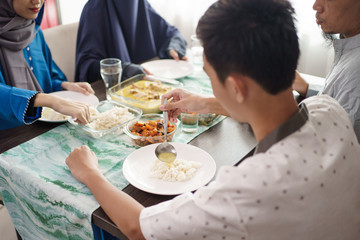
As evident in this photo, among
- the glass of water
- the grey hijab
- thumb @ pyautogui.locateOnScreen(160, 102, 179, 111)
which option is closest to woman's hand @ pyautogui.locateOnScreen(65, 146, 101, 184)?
thumb @ pyautogui.locateOnScreen(160, 102, 179, 111)

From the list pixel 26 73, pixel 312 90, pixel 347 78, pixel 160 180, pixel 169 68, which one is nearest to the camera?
pixel 160 180

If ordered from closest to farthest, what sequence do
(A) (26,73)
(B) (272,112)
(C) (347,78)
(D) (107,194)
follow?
(B) (272,112) → (D) (107,194) → (C) (347,78) → (A) (26,73)

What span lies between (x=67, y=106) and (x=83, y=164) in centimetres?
37

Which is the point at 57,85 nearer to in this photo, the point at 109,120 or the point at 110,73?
the point at 110,73

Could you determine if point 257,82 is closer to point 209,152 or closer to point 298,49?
point 298,49

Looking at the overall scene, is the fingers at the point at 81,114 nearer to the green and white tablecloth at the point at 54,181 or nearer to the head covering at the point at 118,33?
the green and white tablecloth at the point at 54,181

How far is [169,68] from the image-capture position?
2254mm

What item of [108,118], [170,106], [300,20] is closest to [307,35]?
[300,20]

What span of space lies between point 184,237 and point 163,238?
0.07 metres

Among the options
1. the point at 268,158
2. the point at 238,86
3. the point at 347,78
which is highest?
the point at 238,86

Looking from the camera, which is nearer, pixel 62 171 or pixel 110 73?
pixel 62 171

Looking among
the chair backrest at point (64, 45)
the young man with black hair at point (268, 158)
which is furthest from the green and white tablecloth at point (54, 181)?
the chair backrest at point (64, 45)

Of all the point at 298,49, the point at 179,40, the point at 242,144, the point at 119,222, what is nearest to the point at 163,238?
the point at 119,222

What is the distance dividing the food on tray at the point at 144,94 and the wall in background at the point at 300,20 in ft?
4.79
